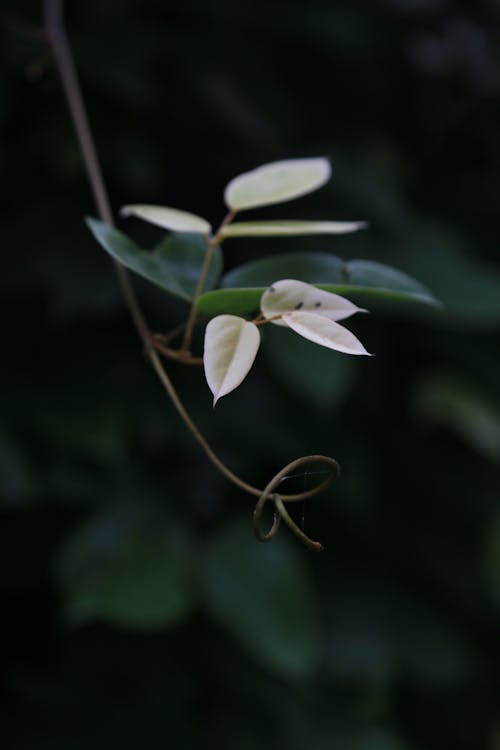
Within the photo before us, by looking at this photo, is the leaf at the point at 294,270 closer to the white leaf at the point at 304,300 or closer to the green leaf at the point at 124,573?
the white leaf at the point at 304,300

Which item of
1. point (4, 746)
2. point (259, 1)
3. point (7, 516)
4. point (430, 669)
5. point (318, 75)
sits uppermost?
point (259, 1)

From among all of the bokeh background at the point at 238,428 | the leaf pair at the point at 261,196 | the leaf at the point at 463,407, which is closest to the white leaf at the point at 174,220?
the leaf pair at the point at 261,196

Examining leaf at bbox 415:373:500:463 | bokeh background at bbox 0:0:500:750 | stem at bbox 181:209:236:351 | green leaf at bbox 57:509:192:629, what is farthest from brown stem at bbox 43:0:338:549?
leaf at bbox 415:373:500:463

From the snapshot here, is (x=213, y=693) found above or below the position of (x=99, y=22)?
below

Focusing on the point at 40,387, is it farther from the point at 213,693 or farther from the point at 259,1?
the point at 259,1

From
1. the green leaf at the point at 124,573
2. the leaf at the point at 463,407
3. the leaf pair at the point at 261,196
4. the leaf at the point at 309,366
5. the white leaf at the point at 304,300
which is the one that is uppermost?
the leaf pair at the point at 261,196

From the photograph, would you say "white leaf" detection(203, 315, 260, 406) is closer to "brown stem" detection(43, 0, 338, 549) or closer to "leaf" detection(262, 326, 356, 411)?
"brown stem" detection(43, 0, 338, 549)

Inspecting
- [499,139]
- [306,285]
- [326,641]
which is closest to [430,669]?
[326,641]
